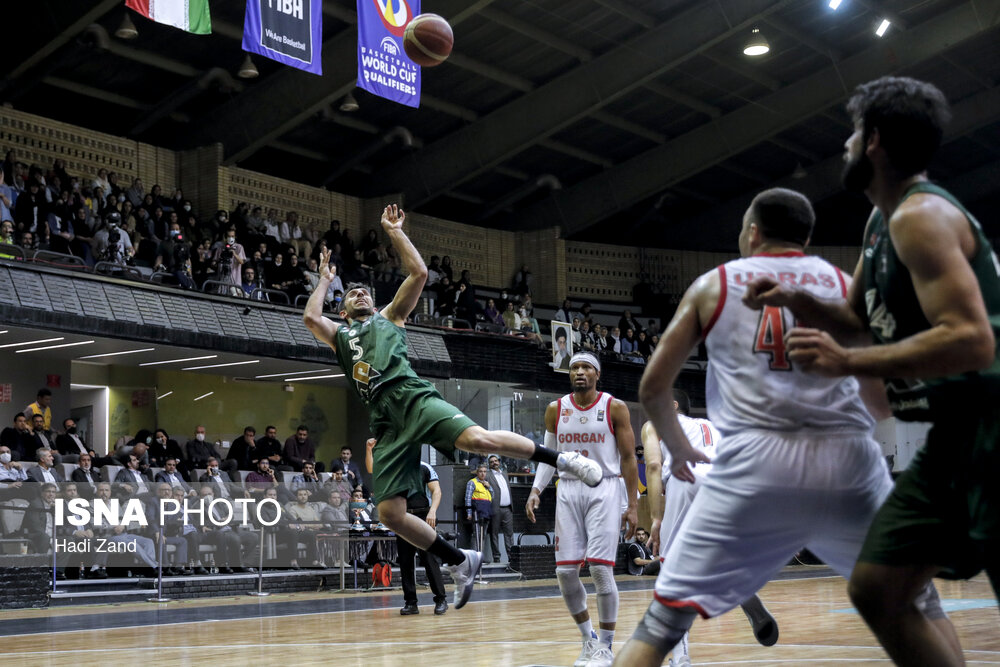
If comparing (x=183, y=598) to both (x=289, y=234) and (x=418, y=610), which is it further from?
(x=289, y=234)

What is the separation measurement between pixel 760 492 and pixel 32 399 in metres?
22.6

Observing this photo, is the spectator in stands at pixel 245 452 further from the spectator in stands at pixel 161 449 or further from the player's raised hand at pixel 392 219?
the player's raised hand at pixel 392 219

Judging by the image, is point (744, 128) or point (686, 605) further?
point (744, 128)

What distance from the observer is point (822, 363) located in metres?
3.00

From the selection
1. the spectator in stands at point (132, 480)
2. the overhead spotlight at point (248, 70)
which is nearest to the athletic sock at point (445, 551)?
the spectator in stands at point (132, 480)

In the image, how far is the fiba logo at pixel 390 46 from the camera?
55.0 ft

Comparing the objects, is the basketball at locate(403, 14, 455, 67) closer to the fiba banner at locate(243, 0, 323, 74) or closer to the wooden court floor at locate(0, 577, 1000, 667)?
the fiba banner at locate(243, 0, 323, 74)

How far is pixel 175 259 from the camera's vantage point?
69.2 feet

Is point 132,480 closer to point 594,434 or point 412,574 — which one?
point 412,574

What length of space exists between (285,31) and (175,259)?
6.36m

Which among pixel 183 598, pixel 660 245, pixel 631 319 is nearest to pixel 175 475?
pixel 183 598

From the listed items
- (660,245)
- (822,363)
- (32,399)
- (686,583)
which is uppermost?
(660,245)

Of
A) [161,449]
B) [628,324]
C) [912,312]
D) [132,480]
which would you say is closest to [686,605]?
[912,312]

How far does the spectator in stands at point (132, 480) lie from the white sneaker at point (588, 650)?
9.72 m
